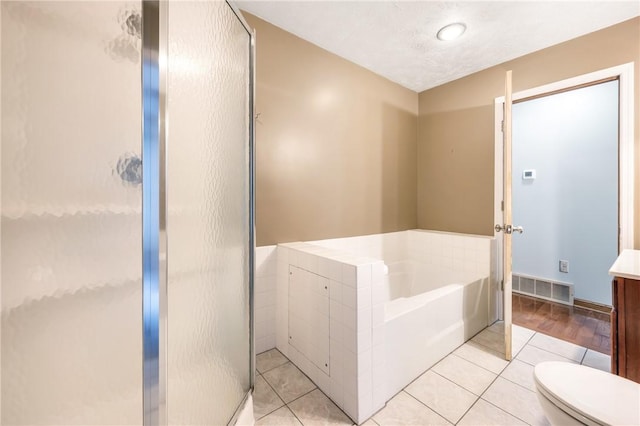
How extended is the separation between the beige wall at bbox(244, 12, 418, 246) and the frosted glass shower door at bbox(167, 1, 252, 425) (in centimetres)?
50

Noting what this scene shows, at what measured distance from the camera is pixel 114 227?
0.76 m

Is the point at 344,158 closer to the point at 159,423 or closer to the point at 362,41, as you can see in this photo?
the point at 362,41

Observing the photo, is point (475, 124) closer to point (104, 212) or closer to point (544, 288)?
point (544, 288)

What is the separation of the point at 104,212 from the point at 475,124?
9.41 feet

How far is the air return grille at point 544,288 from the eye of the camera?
2623mm

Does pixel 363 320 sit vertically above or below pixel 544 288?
above

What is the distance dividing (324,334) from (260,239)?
78cm

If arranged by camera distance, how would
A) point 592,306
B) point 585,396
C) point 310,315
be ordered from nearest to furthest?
point 585,396 → point 310,315 → point 592,306

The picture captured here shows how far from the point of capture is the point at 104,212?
28.8 inches

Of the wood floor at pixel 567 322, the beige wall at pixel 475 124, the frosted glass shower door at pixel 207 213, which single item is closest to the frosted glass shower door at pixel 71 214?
the frosted glass shower door at pixel 207 213

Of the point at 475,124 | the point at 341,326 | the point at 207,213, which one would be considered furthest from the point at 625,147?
the point at 207,213

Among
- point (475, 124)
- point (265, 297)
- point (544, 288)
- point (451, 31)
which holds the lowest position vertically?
point (544, 288)

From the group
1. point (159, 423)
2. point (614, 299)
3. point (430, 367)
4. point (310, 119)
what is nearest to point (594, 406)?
point (614, 299)

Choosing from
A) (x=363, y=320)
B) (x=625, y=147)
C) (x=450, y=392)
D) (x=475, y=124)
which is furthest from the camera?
(x=475, y=124)
